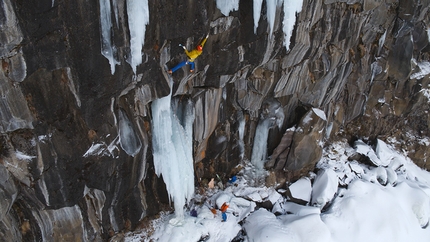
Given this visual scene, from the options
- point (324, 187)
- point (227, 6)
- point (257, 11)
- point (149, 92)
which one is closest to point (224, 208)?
point (324, 187)

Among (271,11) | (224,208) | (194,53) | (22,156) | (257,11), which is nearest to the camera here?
(22,156)

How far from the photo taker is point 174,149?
322 inches

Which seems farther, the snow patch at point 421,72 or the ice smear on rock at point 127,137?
the snow patch at point 421,72

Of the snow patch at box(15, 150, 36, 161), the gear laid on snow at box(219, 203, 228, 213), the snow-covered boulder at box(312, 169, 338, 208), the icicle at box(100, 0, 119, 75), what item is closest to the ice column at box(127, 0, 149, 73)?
the icicle at box(100, 0, 119, 75)

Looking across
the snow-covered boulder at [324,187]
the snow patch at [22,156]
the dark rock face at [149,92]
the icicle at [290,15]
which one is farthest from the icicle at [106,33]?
the snow-covered boulder at [324,187]

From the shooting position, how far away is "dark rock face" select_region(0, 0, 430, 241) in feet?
16.8

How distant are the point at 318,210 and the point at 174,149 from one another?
17.1ft

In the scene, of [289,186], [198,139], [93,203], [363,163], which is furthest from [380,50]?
[93,203]

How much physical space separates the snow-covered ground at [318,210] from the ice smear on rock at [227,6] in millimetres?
5826

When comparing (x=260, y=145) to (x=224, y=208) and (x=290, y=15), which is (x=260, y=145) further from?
(x=290, y=15)

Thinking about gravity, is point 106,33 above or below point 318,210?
above

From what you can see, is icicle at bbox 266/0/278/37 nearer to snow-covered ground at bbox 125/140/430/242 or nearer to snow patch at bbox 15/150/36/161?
snow-covered ground at bbox 125/140/430/242

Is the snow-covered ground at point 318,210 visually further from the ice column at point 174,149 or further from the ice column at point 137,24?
the ice column at point 137,24

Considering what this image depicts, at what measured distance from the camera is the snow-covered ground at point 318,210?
353 inches
